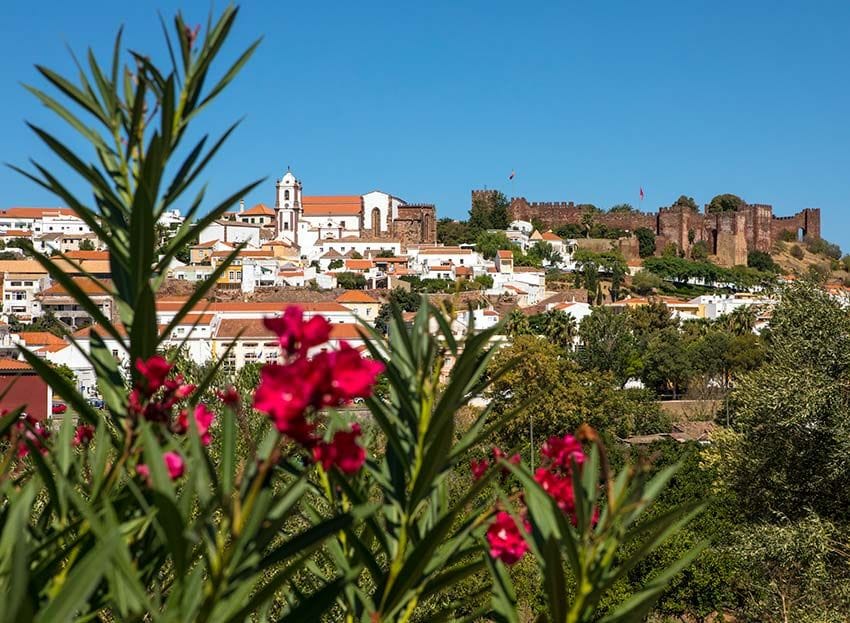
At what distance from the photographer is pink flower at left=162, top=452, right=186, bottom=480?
4.05ft

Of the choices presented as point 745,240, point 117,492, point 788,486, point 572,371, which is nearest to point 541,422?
point 572,371

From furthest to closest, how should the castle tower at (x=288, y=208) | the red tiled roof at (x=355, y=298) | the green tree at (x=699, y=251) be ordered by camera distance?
the green tree at (x=699, y=251) → the castle tower at (x=288, y=208) → the red tiled roof at (x=355, y=298)

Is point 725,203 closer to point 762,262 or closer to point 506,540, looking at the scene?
point 762,262

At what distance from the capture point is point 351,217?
8106cm

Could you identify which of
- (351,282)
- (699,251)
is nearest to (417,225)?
(351,282)

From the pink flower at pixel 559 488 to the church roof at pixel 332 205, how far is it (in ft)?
263

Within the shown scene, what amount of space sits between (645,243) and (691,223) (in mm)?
6432

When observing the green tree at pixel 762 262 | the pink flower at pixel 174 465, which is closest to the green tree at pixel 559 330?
the pink flower at pixel 174 465

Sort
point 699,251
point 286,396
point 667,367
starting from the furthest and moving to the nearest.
Answer: point 699,251, point 667,367, point 286,396

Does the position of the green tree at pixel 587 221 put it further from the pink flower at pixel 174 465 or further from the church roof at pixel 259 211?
the pink flower at pixel 174 465

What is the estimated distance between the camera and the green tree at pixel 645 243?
279 feet

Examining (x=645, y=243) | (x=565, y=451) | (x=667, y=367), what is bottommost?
(x=667, y=367)

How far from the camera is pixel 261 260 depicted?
63.1m

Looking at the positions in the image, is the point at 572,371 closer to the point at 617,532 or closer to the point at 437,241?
the point at 617,532
